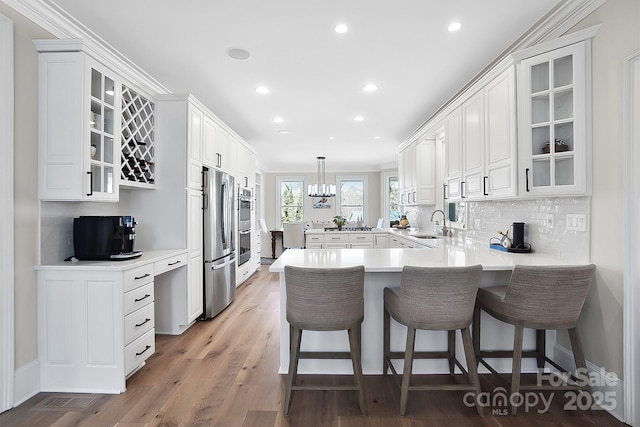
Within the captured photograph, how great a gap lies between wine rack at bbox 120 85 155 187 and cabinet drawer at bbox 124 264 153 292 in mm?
807

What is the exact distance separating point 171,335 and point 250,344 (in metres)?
0.91

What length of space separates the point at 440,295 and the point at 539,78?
1.82 metres

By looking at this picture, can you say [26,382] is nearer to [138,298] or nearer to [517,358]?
[138,298]

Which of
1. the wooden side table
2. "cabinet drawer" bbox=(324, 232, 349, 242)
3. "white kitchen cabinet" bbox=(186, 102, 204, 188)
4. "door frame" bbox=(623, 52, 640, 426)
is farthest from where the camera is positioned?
the wooden side table

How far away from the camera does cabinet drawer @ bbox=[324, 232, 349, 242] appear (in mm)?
5680

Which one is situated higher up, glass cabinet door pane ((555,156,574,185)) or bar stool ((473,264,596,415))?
glass cabinet door pane ((555,156,574,185))

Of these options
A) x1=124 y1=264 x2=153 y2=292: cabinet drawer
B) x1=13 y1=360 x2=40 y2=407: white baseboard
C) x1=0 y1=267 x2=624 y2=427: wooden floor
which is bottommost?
x1=0 y1=267 x2=624 y2=427: wooden floor

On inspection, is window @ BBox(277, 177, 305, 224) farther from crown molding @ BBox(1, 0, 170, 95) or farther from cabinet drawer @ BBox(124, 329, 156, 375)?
cabinet drawer @ BBox(124, 329, 156, 375)

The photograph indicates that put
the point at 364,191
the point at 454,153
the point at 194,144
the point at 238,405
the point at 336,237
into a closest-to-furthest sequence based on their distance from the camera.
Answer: the point at 238,405, the point at 194,144, the point at 454,153, the point at 336,237, the point at 364,191

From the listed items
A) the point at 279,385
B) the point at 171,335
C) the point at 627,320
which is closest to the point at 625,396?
the point at 627,320

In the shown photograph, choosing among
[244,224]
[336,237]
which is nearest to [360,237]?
[336,237]

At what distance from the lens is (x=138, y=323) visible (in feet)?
8.14

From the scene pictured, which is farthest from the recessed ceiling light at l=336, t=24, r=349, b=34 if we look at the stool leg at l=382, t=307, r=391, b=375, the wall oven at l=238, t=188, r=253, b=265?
the wall oven at l=238, t=188, r=253, b=265
